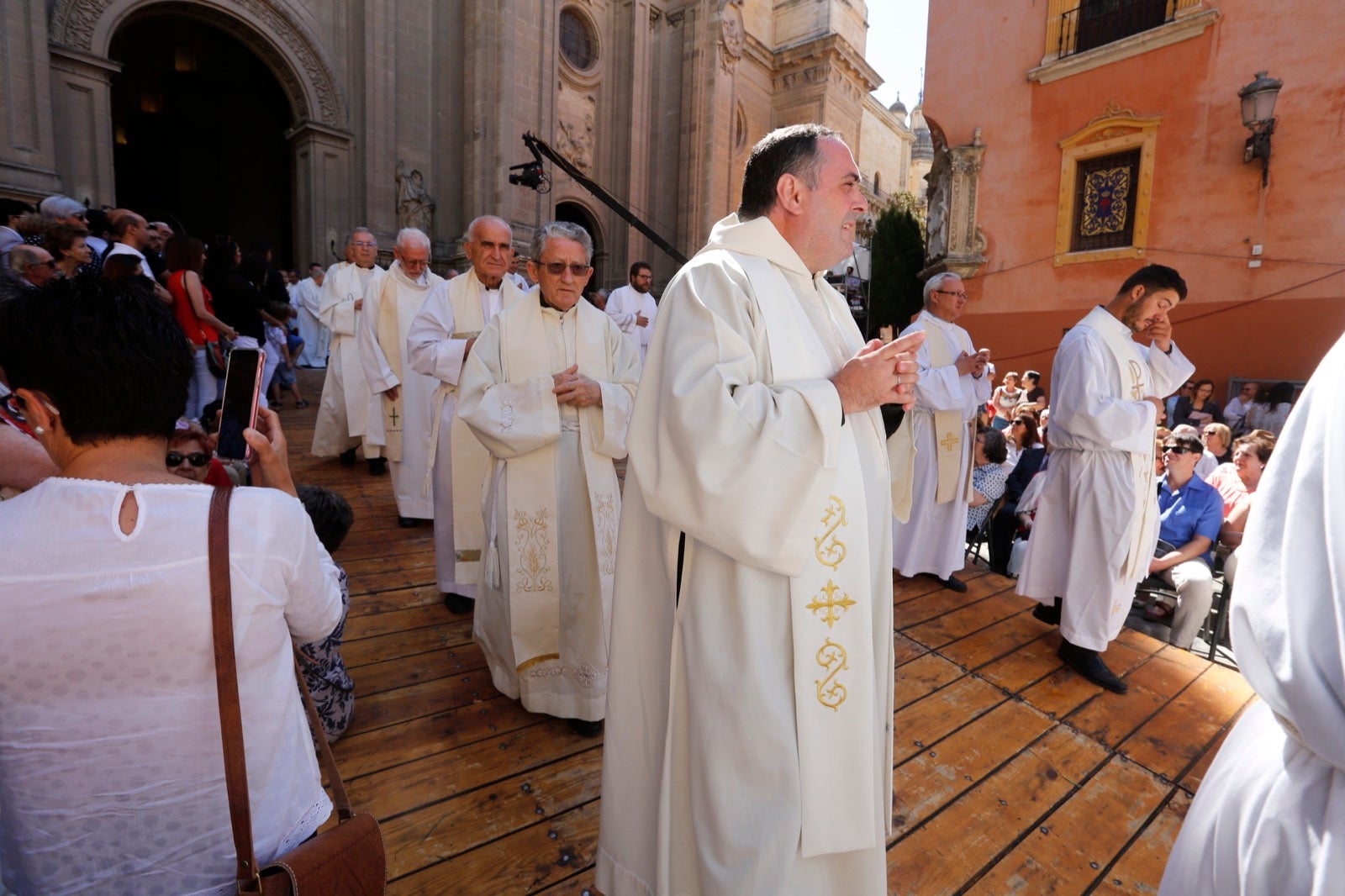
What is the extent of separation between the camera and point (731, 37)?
19.0m

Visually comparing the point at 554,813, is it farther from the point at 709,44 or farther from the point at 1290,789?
the point at 709,44

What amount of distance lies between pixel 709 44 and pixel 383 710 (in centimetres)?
1918

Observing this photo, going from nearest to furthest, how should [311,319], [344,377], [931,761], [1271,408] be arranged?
[931,761] < [344,377] < [1271,408] < [311,319]

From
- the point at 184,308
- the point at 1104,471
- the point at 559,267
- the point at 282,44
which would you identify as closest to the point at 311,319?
the point at 282,44

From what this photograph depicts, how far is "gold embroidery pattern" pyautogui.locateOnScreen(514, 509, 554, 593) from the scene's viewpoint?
2.91 m

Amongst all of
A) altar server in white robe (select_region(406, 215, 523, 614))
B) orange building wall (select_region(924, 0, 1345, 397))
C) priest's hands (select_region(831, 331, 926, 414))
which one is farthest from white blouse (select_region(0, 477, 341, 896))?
orange building wall (select_region(924, 0, 1345, 397))

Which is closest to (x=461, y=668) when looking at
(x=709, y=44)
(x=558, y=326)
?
(x=558, y=326)

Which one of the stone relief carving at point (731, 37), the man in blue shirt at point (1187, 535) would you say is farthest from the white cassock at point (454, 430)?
the stone relief carving at point (731, 37)

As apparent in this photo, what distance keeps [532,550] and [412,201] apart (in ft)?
39.2

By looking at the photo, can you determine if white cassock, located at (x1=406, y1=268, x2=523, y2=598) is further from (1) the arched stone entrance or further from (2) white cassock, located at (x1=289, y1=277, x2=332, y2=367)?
(1) the arched stone entrance

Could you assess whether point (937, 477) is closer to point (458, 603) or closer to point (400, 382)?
point (458, 603)

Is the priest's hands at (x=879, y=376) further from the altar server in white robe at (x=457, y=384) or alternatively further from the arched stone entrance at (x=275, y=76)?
the arched stone entrance at (x=275, y=76)

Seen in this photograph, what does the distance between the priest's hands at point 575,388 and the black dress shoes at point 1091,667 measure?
2725mm

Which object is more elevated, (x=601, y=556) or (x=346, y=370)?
(x=346, y=370)
